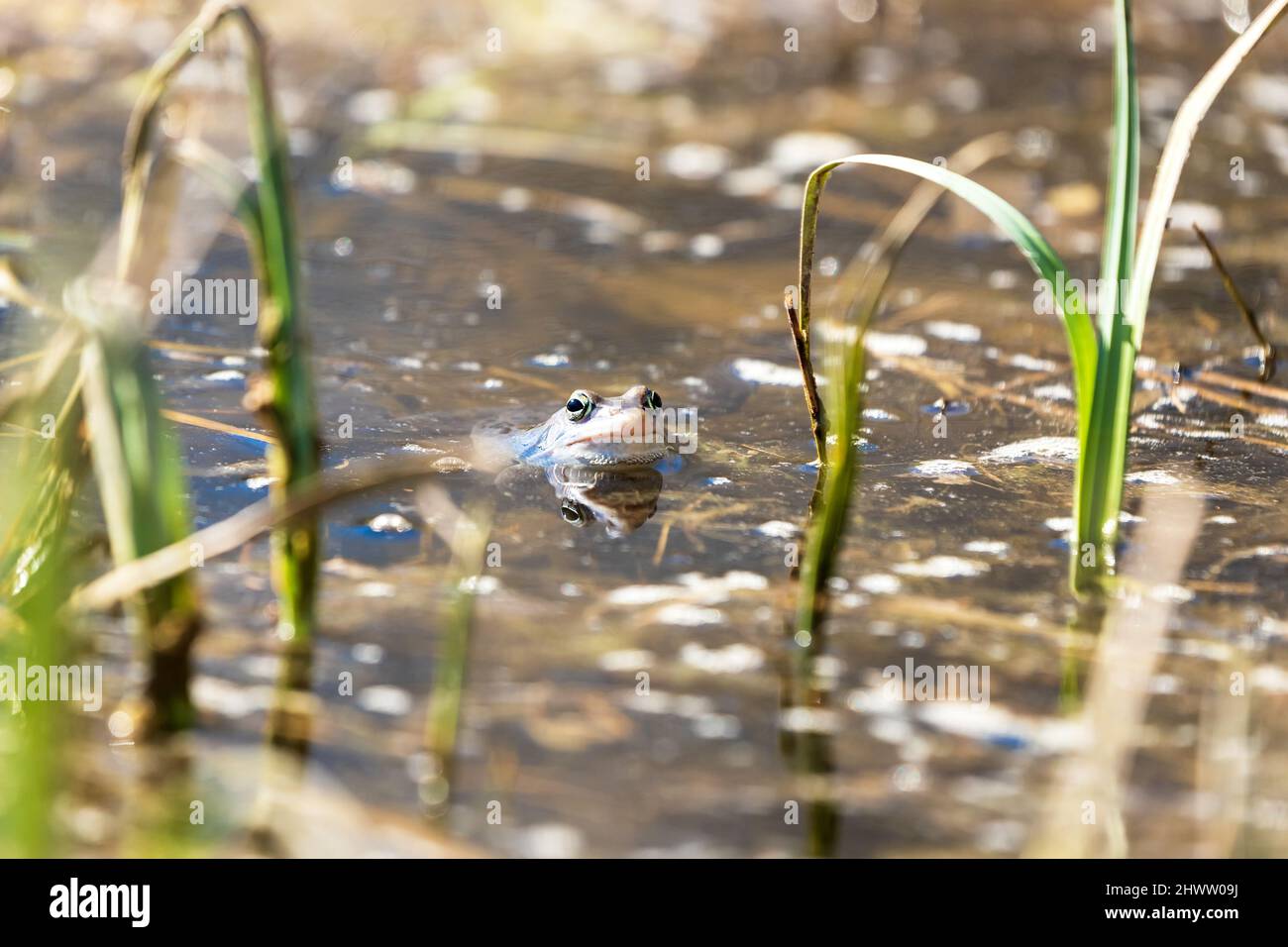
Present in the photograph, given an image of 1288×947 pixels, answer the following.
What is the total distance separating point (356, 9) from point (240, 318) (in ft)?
16.2

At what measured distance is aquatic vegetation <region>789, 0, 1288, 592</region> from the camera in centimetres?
323

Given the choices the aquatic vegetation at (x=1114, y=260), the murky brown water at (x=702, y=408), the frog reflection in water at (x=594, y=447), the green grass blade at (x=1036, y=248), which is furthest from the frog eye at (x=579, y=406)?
the green grass blade at (x=1036, y=248)

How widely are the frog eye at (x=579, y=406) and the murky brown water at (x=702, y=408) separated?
276 mm

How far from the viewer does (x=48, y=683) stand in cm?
251

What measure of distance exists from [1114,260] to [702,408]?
7.40 ft

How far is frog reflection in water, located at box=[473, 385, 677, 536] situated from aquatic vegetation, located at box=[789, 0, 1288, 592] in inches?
54.1

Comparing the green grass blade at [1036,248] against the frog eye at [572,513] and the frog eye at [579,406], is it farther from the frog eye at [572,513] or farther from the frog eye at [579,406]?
the frog eye at [579,406]

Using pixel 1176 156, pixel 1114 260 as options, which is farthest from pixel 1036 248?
pixel 1176 156

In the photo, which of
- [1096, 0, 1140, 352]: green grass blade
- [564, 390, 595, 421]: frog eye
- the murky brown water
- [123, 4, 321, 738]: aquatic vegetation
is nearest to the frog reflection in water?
[564, 390, 595, 421]: frog eye

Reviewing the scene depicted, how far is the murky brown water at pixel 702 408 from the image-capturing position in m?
2.93

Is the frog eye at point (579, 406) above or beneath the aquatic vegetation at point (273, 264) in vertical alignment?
above

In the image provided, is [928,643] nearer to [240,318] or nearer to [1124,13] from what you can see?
[1124,13]

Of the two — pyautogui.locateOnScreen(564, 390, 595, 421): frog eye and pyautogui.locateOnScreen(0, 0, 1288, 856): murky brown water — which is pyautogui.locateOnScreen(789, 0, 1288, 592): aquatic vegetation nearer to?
pyautogui.locateOnScreen(0, 0, 1288, 856): murky brown water

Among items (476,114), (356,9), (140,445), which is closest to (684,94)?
(476,114)
